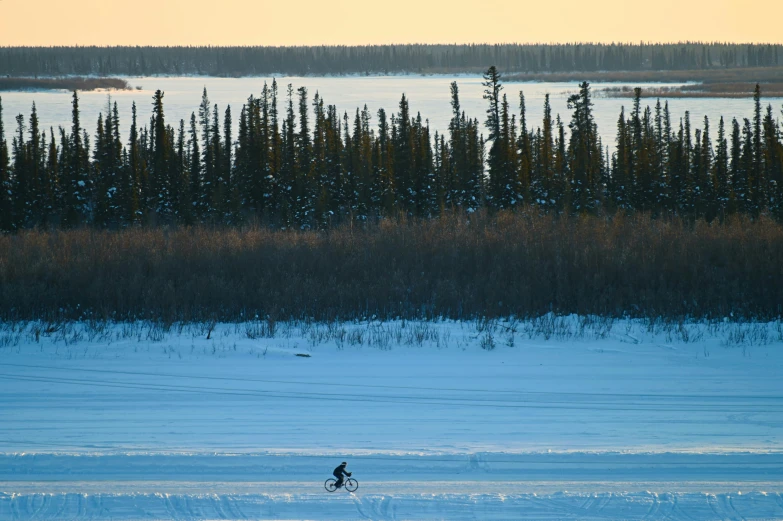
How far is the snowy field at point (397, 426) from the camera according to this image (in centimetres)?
570

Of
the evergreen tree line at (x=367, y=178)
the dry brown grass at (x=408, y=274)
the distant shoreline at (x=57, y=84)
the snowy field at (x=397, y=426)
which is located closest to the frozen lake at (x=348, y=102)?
the distant shoreline at (x=57, y=84)

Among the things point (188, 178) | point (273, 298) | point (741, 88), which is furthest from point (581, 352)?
point (741, 88)

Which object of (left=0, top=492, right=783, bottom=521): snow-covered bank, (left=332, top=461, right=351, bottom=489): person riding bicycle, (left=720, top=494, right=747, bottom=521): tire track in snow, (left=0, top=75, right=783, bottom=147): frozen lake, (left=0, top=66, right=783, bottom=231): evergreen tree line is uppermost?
(left=0, top=75, right=783, bottom=147): frozen lake

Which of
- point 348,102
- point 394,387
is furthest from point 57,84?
point 394,387

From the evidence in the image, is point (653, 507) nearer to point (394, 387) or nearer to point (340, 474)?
point (340, 474)

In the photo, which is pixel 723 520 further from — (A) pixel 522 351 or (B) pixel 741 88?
(B) pixel 741 88

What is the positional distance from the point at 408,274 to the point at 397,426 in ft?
31.1

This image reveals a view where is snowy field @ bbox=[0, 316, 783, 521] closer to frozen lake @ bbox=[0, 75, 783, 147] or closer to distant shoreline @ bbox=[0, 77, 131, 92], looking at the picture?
frozen lake @ bbox=[0, 75, 783, 147]

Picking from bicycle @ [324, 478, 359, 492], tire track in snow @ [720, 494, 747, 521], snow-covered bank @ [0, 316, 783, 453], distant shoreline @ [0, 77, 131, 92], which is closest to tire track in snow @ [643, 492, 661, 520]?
tire track in snow @ [720, 494, 747, 521]

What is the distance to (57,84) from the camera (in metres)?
90.9

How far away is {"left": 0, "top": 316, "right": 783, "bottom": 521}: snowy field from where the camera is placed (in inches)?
224

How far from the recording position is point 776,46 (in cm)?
13000

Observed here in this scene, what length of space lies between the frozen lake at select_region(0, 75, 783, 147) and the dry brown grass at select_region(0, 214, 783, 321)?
4602 cm

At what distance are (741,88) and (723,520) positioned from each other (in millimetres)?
87551
